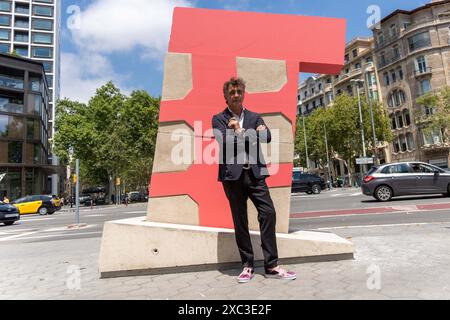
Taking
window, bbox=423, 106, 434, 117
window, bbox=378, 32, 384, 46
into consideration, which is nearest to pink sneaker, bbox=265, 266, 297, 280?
window, bbox=423, 106, 434, 117

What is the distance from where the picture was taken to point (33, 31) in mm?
61438

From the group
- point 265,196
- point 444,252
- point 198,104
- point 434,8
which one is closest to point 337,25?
point 198,104

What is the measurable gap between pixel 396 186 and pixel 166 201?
10.9 meters

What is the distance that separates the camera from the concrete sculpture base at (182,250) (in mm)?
3650

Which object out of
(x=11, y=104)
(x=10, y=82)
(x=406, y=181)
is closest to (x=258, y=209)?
(x=406, y=181)

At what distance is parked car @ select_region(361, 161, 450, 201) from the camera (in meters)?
12.4

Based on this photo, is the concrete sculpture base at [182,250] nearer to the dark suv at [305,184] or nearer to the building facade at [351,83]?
the dark suv at [305,184]

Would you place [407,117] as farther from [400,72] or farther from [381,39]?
[381,39]

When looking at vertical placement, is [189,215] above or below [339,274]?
above

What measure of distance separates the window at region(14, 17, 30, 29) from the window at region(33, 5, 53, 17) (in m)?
2.11

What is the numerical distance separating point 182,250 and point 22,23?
72.0 meters

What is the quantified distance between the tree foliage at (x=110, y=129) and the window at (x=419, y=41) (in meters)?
33.6

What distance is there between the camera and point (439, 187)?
40.5 ft
